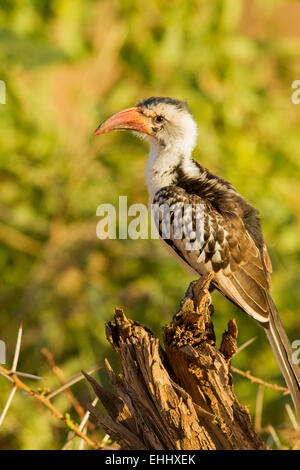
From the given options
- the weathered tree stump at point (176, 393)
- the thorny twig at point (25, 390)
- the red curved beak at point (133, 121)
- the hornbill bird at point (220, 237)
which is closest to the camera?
the thorny twig at point (25, 390)

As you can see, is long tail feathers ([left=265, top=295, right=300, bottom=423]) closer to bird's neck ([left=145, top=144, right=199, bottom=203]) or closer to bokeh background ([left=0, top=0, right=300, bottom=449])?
bird's neck ([left=145, top=144, right=199, bottom=203])

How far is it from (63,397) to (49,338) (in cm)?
71

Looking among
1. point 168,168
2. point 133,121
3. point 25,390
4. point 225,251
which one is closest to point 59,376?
point 25,390

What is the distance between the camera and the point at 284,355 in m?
3.96

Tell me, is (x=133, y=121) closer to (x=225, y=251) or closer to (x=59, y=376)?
(x=225, y=251)

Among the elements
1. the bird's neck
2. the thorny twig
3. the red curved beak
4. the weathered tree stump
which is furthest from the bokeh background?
the thorny twig

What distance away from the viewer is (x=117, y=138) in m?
7.07

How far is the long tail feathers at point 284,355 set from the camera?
3766 mm

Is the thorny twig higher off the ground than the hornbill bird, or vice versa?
the hornbill bird

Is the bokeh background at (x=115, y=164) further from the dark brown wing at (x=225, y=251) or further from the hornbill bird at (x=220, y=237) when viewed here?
the dark brown wing at (x=225, y=251)

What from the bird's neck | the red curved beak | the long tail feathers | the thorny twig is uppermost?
the red curved beak

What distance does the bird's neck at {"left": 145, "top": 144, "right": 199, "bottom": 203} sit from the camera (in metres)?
4.28

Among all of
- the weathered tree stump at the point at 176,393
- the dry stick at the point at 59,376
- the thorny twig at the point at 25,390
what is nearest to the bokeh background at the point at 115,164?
the dry stick at the point at 59,376
